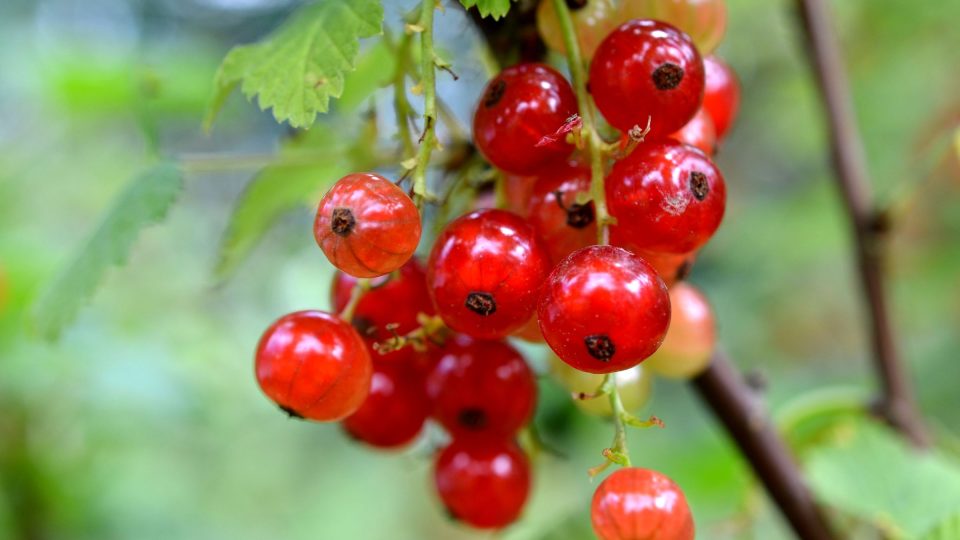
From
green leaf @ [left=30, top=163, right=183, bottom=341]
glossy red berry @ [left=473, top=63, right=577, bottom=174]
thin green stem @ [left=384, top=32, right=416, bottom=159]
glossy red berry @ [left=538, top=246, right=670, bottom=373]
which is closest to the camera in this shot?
glossy red berry @ [left=538, top=246, right=670, bottom=373]

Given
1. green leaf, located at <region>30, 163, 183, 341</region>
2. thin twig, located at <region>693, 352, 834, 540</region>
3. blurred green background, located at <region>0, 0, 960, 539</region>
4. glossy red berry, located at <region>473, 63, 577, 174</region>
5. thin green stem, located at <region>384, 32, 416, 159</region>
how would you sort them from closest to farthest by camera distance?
glossy red berry, located at <region>473, 63, 577, 174</region>
thin green stem, located at <region>384, 32, 416, 159</region>
green leaf, located at <region>30, 163, 183, 341</region>
thin twig, located at <region>693, 352, 834, 540</region>
blurred green background, located at <region>0, 0, 960, 539</region>

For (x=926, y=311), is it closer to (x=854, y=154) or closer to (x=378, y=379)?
(x=854, y=154)

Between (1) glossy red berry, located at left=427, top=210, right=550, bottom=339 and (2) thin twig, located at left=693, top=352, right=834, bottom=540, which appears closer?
(1) glossy red berry, located at left=427, top=210, right=550, bottom=339

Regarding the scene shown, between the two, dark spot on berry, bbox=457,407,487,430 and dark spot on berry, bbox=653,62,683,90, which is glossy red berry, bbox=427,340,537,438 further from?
dark spot on berry, bbox=653,62,683,90

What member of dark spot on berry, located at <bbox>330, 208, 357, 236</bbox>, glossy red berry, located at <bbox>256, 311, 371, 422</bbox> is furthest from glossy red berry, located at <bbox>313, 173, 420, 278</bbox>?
glossy red berry, located at <bbox>256, 311, 371, 422</bbox>

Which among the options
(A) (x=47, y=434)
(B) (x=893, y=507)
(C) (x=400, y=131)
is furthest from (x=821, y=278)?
(C) (x=400, y=131)

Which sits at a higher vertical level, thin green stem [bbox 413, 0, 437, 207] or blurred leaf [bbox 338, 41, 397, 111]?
thin green stem [bbox 413, 0, 437, 207]

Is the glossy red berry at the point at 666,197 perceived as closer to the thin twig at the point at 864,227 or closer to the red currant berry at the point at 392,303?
the red currant berry at the point at 392,303
